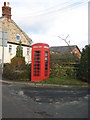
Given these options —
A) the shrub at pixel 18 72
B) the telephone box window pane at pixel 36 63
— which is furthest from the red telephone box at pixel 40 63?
the shrub at pixel 18 72

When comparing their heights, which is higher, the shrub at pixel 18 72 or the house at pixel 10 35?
the house at pixel 10 35

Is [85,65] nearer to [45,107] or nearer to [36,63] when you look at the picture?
[36,63]

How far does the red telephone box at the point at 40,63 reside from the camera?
38.6 feet

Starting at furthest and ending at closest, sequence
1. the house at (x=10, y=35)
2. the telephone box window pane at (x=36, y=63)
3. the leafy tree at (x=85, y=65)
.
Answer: the house at (x=10, y=35), the telephone box window pane at (x=36, y=63), the leafy tree at (x=85, y=65)

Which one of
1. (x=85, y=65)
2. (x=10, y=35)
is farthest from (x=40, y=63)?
(x=10, y=35)

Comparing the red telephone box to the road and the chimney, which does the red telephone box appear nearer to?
the road

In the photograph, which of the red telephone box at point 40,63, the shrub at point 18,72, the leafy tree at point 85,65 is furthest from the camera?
the shrub at point 18,72

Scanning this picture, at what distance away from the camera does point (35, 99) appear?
23.3 feet

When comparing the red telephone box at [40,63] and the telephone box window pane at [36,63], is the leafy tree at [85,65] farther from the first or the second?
the telephone box window pane at [36,63]

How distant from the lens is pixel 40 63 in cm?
1180

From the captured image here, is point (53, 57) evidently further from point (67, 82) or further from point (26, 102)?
point (26, 102)

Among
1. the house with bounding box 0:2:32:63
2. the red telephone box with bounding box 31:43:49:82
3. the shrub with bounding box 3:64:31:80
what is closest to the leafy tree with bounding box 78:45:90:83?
the red telephone box with bounding box 31:43:49:82

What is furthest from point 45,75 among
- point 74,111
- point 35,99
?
point 74,111

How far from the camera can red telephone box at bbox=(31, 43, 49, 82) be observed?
38.6ft
